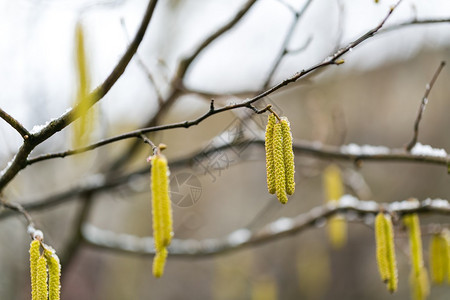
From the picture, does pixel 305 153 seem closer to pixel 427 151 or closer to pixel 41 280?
pixel 427 151

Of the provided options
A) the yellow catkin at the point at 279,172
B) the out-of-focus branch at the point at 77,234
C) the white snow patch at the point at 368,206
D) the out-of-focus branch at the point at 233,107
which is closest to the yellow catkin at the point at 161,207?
the out-of-focus branch at the point at 233,107

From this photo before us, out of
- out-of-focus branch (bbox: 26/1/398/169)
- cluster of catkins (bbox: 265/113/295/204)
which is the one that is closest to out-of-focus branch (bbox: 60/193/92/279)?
out-of-focus branch (bbox: 26/1/398/169)

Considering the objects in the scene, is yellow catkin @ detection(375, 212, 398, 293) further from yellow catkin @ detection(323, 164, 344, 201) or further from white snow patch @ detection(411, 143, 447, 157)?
yellow catkin @ detection(323, 164, 344, 201)

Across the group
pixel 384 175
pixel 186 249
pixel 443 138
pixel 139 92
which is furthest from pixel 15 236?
pixel 443 138

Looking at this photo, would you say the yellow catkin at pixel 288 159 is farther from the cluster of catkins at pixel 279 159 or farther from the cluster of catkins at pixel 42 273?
the cluster of catkins at pixel 42 273

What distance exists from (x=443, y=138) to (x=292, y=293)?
11.4 feet

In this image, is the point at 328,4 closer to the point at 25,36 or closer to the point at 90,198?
the point at 25,36

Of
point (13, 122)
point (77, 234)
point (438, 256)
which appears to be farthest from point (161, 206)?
point (77, 234)

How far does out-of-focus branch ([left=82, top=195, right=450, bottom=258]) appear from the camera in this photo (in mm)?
1632

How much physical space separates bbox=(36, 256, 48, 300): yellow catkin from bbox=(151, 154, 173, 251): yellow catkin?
0.26m

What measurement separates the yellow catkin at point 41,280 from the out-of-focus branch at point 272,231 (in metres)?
1.13

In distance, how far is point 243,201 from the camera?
8.49 m

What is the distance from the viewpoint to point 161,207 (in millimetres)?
869

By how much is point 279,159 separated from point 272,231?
4.18ft
